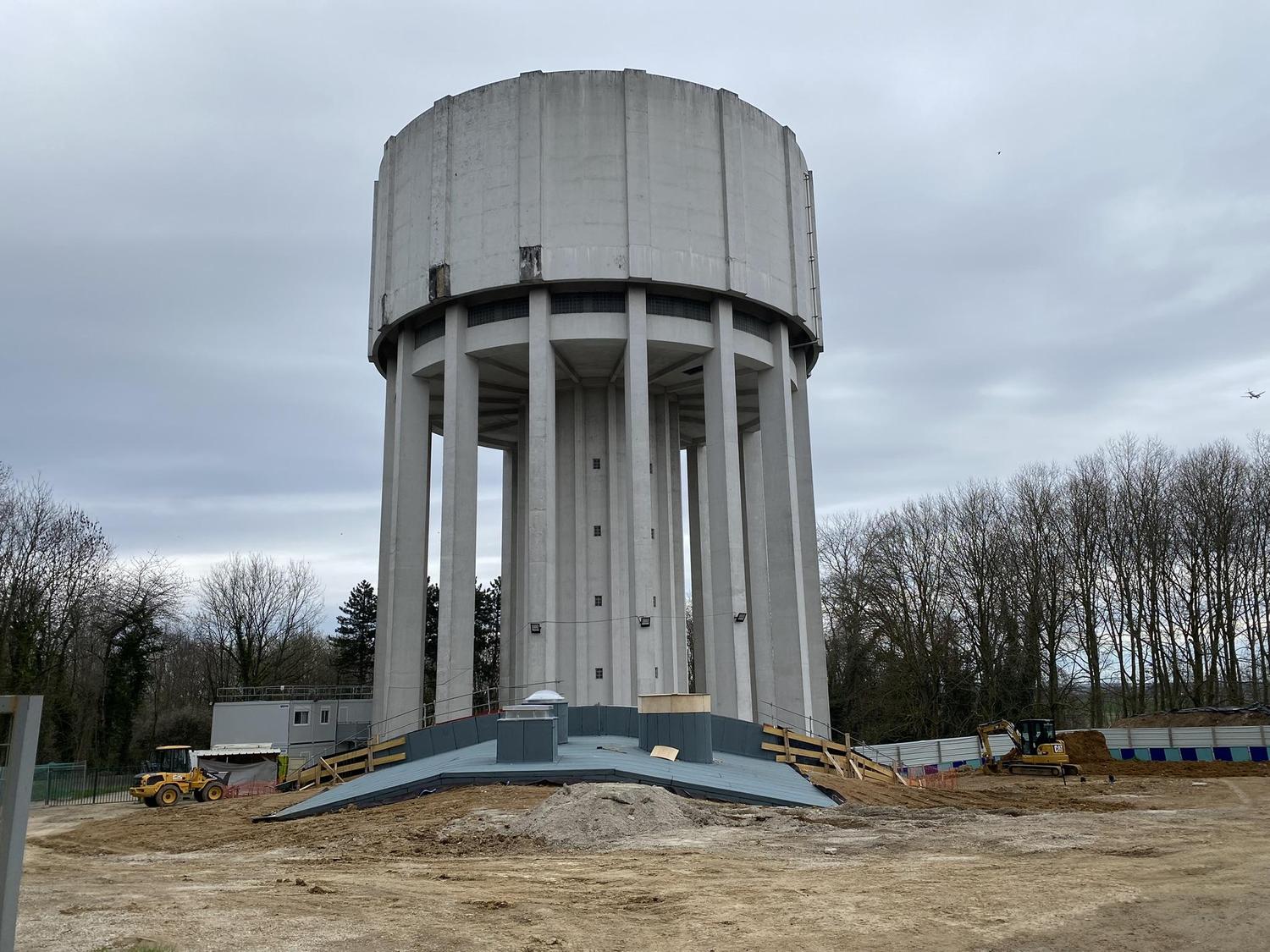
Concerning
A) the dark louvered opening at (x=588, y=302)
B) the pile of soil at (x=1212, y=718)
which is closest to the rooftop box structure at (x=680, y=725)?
the dark louvered opening at (x=588, y=302)

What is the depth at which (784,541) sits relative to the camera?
98.4ft

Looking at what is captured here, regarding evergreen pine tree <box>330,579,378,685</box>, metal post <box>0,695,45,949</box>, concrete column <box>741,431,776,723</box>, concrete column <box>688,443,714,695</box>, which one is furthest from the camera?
evergreen pine tree <box>330,579,378,685</box>

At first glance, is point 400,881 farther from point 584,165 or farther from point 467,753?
point 584,165

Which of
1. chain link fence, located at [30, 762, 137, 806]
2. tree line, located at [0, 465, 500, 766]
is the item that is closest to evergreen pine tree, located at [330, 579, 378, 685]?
tree line, located at [0, 465, 500, 766]

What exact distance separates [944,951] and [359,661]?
2442 inches

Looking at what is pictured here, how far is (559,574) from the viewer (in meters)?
31.3

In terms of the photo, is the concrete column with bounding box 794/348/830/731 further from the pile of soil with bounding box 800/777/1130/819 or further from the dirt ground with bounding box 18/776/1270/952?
the dirt ground with bounding box 18/776/1270/952

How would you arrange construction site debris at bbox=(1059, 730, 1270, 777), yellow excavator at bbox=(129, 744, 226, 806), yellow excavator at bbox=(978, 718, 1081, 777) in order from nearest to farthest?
yellow excavator at bbox=(129, 744, 226, 806) → yellow excavator at bbox=(978, 718, 1081, 777) → construction site debris at bbox=(1059, 730, 1270, 777)

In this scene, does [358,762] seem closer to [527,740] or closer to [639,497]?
[527,740]

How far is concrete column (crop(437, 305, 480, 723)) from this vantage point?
2731cm

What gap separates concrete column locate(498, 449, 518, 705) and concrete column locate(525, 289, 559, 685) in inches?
140

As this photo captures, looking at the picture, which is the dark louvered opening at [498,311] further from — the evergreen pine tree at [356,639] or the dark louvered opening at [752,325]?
the evergreen pine tree at [356,639]

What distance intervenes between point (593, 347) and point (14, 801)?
24.3 metres

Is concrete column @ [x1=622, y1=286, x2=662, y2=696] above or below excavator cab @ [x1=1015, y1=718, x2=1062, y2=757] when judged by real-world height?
above
